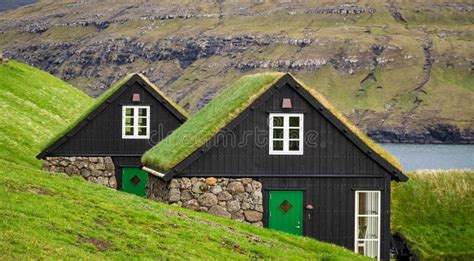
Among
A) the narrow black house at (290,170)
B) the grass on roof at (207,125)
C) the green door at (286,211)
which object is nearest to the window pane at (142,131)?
the grass on roof at (207,125)

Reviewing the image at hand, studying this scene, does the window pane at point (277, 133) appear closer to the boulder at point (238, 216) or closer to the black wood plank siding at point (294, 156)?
the black wood plank siding at point (294, 156)

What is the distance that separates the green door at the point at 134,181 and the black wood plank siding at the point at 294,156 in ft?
37.7

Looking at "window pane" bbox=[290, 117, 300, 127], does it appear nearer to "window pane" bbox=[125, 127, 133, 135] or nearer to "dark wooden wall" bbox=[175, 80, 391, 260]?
"dark wooden wall" bbox=[175, 80, 391, 260]

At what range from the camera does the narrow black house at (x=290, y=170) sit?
3575 cm

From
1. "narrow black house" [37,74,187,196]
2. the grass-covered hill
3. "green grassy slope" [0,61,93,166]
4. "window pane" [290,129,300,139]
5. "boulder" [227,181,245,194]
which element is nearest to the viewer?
the grass-covered hill

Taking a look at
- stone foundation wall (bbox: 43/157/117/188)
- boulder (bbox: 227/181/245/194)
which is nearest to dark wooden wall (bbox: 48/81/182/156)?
stone foundation wall (bbox: 43/157/117/188)

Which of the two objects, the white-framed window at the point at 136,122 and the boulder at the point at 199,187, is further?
the white-framed window at the point at 136,122

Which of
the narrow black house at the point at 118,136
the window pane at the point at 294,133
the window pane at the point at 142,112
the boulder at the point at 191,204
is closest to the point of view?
the boulder at the point at 191,204

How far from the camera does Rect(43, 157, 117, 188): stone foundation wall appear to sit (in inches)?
1797

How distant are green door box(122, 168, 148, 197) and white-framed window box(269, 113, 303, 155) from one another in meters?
11.7

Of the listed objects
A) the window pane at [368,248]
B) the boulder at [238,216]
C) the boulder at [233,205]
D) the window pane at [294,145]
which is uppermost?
the window pane at [294,145]

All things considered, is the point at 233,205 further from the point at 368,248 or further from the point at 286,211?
the point at 368,248

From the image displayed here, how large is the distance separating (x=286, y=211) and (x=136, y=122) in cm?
1406

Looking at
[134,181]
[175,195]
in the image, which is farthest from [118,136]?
[175,195]
